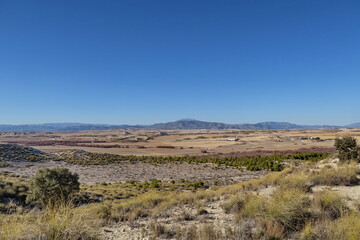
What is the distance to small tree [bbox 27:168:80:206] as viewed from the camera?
12.4m

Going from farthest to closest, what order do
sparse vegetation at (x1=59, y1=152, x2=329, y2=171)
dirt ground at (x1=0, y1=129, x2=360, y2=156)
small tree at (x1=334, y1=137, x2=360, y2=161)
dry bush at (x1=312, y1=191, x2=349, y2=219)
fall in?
dirt ground at (x1=0, y1=129, x2=360, y2=156) → sparse vegetation at (x1=59, y1=152, x2=329, y2=171) → small tree at (x1=334, y1=137, x2=360, y2=161) → dry bush at (x1=312, y1=191, x2=349, y2=219)

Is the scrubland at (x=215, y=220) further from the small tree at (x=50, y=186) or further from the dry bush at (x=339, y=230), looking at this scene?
the small tree at (x=50, y=186)

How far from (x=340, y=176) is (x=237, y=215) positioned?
273 inches

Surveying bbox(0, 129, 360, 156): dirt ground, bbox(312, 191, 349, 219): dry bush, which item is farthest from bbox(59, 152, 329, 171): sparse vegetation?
bbox(312, 191, 349, 219): dry bush

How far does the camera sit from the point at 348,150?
1848 centimetres

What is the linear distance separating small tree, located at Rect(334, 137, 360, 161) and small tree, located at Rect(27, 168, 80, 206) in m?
21.3

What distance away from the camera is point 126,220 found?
24.8 ft

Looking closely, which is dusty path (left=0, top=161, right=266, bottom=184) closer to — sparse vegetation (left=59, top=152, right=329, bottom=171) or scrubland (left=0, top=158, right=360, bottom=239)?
sparse vegetation (left=59, top=152, right=329, bottom=171)

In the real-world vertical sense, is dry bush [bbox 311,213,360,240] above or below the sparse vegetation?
above

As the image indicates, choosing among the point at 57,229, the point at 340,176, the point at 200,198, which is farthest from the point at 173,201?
the point at 340,176

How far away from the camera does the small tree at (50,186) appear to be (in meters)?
12.4

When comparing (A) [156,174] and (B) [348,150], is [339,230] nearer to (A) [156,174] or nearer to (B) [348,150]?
(B) [348,150]

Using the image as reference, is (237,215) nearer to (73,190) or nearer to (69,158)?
(73,190)

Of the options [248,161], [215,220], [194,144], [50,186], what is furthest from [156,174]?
[194,144]
